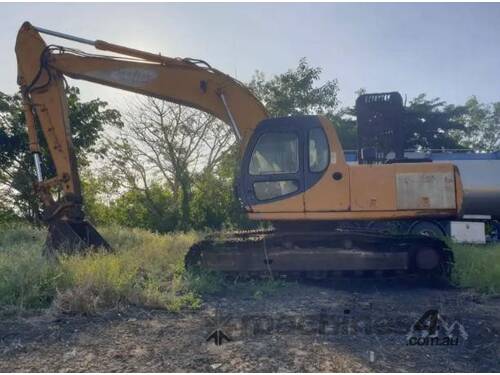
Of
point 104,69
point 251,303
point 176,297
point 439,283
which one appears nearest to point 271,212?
point 251,303

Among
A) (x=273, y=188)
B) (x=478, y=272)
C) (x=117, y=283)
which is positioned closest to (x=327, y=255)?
(x=273, y=188)

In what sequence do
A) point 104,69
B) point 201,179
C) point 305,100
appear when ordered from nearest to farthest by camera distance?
1. point 104,69
2. point 201,179
3. point 305,100

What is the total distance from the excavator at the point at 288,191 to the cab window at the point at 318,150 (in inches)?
0.5

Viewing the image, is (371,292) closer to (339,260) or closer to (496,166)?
(339,260)

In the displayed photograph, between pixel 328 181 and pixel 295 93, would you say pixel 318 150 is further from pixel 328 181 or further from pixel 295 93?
pixel 295 93

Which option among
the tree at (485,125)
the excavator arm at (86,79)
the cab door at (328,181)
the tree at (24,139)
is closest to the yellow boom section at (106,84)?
the excavator arm at (86,79)

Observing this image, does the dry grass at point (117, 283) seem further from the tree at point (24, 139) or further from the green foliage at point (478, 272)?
the tree at point (24, 139)

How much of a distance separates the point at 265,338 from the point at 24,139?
14.6 metres

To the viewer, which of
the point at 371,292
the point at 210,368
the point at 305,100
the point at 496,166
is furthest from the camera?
the point at 305,100

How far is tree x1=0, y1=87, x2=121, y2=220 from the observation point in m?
15.3

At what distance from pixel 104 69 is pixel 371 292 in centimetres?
529

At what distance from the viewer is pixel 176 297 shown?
4.85 metres

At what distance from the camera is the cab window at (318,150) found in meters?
5.71

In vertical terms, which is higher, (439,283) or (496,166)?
(496,166)
